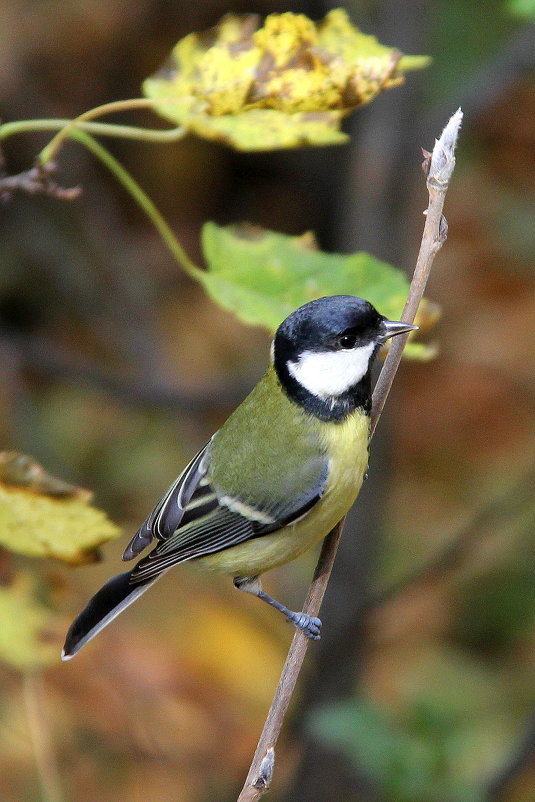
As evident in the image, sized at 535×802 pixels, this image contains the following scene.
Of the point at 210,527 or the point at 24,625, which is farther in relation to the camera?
the point at 210,527

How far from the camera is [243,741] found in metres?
3.27

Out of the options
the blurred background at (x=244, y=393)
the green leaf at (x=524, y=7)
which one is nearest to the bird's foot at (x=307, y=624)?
the blurred background at (x=244, y=393)

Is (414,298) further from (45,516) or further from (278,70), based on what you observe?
(45,516)

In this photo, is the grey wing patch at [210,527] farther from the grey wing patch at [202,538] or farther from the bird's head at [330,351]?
the bird's head at [330,351]

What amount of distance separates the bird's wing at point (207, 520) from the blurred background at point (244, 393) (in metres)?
0.13

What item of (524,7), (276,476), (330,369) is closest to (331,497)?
(276,476)

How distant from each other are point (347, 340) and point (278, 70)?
592 mm

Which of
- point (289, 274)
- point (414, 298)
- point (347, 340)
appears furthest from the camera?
point (347, 340)

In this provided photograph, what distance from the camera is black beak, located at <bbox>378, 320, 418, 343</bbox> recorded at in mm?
1578

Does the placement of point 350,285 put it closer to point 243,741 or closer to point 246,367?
point 243,741

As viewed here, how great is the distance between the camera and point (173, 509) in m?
1.96

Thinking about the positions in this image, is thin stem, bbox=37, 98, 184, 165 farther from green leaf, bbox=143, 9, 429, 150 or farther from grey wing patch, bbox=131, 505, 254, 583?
grey wing patch, bbox=131, 505, 254, 583

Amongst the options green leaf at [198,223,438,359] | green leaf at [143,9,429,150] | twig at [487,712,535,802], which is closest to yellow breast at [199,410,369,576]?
green leaf at [198,223,438,359]

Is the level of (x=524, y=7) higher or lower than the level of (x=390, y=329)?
higher
